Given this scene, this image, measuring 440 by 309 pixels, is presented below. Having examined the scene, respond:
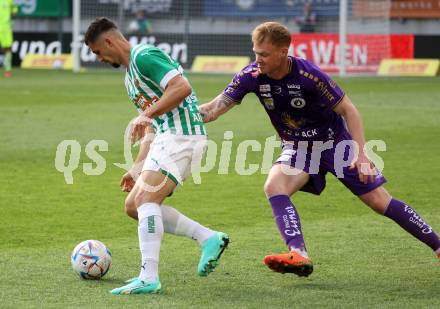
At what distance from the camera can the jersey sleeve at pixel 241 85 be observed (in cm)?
689

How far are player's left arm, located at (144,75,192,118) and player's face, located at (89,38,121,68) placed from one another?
1.34ft

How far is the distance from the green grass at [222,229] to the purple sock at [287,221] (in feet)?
0.93

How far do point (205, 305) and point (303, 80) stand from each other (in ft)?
5.46

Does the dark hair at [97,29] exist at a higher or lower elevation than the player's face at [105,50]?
higher

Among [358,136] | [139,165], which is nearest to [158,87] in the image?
[139,165]

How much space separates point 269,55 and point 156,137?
2.90ft

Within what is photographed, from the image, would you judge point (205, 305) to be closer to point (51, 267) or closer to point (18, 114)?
point (51, 267)

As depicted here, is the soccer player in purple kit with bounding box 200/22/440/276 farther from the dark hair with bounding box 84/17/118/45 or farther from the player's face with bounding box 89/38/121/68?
the dark hair with bounding box 84/17/118/45

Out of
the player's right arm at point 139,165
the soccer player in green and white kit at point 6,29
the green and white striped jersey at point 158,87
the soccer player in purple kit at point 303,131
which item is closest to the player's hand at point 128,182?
the player's right arm at point 139,165

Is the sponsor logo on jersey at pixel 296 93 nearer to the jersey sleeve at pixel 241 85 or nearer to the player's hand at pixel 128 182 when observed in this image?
the jersey sleeve at pixel 241 85

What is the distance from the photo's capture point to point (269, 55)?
6.54 m

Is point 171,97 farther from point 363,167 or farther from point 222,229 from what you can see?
point 222,229

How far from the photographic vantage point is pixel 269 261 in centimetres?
630

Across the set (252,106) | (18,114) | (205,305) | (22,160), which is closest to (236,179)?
(22,160)
